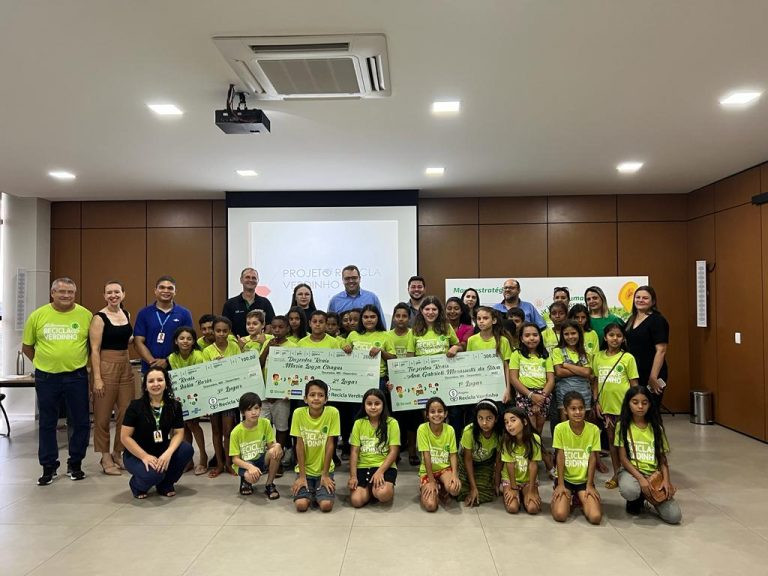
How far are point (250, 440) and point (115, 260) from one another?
532cm

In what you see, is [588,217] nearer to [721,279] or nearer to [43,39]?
[721,279]

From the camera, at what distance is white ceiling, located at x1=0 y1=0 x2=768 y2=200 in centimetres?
304

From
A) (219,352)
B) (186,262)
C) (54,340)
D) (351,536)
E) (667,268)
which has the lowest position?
(351,536)

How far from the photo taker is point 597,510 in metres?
3.74

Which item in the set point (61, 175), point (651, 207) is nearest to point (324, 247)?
point (61, 175)

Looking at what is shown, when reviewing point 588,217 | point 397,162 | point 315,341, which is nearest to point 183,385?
point 315,341

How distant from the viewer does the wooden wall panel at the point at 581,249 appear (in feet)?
26.8

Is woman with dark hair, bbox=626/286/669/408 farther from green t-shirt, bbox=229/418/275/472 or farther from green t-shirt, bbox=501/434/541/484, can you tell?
green t-shirt, bbox=229/418/275/472

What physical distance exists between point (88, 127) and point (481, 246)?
518 cm

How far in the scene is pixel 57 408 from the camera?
4.80m

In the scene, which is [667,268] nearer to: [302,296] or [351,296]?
[351,296]

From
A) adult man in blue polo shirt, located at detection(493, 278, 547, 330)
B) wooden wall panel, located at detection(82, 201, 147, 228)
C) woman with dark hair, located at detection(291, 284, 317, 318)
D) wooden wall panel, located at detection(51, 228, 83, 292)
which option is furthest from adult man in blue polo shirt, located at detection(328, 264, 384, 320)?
wooden wall panel, located at detection(51, 228, 83, 292)

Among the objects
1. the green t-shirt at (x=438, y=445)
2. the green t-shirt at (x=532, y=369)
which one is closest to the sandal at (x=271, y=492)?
the green t-shirt at (x=438, y=445)

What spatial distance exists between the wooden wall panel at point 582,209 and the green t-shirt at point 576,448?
187 inches
